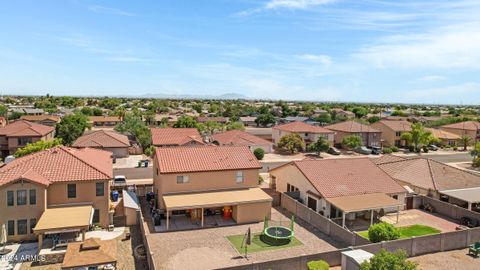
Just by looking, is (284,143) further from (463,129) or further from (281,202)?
(463,129)

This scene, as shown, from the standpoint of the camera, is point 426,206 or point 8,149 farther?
point 8,149

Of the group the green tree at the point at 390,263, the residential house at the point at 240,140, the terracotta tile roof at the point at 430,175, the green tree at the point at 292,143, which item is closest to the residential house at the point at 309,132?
the green tree at the point at 292,143

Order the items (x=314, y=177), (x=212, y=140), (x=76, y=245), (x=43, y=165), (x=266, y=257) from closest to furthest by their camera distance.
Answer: (x=76, y=245) < (x=266, y=257) < (x=43, y=165) < (x=314, y=177) < (x=212, y=140)

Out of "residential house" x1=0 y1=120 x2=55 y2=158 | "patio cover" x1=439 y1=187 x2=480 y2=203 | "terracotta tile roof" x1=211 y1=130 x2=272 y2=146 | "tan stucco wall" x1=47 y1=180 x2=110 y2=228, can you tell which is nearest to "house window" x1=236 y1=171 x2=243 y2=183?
"tan stucco wall" x1=47 y1=180 x2=110 y2=228

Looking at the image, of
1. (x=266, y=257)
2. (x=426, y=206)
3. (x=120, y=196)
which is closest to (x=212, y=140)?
(x=120, y=196)

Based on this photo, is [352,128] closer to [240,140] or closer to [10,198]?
[240,140]

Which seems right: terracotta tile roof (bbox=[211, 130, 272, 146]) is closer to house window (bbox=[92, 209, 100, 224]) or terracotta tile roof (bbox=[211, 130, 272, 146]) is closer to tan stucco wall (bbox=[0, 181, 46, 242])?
house window (bbox=[92, 209, 100, 224])
